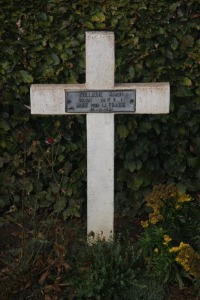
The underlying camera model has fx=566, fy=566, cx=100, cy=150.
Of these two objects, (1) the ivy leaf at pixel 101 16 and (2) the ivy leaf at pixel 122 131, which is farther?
(2) the ivy leaf at pixel 122 131

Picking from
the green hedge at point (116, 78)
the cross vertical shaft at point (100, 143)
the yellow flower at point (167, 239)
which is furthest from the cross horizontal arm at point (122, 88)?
the yellow flower at point (167, 239)

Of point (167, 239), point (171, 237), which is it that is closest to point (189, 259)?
point (167, 239)

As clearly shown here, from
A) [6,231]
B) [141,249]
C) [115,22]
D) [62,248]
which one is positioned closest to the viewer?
[62,248]

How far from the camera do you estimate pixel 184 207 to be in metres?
4.40

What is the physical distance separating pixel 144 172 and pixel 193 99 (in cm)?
76

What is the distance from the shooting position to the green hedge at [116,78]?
462 centimetres

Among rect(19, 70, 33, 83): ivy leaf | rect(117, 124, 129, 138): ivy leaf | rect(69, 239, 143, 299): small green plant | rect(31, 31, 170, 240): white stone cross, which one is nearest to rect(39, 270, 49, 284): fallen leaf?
rect(69, 239, 143, 299): small green plant

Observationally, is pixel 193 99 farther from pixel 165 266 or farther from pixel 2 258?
pixel 2 258

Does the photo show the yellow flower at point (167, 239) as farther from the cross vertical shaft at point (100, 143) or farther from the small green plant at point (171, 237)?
the cross vertical shaft at point (100, 143)

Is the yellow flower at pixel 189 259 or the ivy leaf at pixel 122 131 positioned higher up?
the ivy leaf at pixel 122 131

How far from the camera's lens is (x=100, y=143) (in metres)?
4.12

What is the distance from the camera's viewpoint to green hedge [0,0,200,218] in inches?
182

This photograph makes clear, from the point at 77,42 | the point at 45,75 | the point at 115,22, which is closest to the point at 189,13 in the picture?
the point at 115,22

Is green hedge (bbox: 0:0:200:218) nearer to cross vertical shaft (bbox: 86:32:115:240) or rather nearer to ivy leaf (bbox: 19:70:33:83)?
ivy leaf (bbox: 19:70:33:83)
